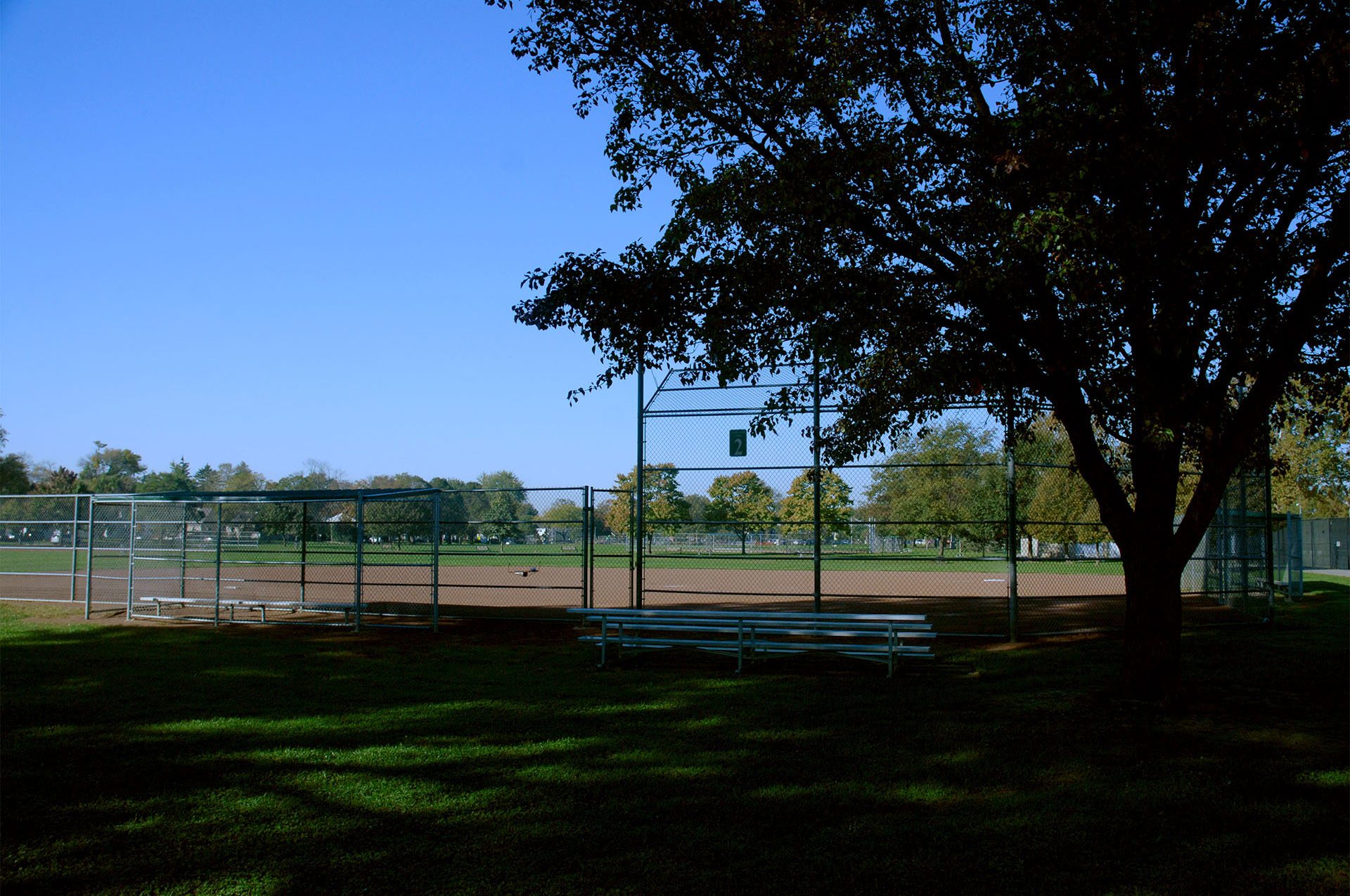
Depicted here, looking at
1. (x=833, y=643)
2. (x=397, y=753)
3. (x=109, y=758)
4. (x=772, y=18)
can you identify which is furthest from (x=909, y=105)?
(x=109, y=758)

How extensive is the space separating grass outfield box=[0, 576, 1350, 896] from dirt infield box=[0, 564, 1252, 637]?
3.35 meters

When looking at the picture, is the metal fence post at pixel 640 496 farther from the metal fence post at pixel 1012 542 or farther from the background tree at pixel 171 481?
the background tree at pixel 171 481

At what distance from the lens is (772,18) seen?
24.1 feet

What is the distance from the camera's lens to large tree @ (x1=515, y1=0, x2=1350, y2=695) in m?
6.63

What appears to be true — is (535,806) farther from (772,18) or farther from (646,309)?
(772,18)

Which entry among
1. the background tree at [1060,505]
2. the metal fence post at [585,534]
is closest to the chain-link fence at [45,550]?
the metal fence post at [585,534]

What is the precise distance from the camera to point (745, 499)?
1505 centimetres

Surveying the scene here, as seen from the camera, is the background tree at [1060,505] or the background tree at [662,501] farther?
the background tree at [1060,505]

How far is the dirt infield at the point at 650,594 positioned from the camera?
14109mm

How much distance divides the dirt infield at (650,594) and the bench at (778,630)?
0.97 metres

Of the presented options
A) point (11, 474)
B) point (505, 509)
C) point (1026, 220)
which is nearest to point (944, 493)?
point (1026, 220)

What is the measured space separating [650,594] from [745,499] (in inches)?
233

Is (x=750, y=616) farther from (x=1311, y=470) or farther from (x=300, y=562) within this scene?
(x=1311, y=470)

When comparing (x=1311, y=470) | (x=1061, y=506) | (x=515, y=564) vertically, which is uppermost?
(x=1311, y=470)
